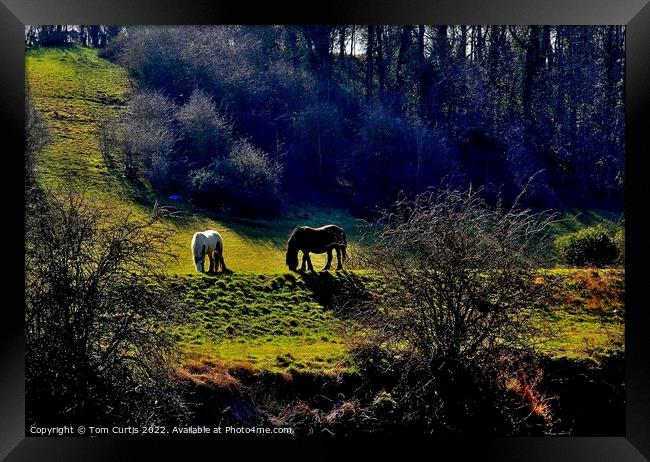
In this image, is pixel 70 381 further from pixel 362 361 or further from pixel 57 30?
pixel 57 30

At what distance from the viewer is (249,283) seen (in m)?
22.2

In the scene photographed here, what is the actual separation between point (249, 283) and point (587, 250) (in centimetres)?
1167

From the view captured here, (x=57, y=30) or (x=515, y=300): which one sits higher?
(x=57, y=30)

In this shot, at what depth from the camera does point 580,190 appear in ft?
123

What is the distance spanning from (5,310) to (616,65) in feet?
123

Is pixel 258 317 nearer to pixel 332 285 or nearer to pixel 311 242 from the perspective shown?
pixel 332 285

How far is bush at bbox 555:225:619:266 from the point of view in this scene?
26.7 m

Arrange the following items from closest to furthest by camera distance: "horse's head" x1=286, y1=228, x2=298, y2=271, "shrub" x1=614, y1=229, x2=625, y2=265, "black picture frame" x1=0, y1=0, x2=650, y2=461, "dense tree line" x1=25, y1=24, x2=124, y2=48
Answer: "black picture frame" x1=0, y1=0, x2=650, y2=461, "horse's head" x1=286, y1=228, x2=298, y2=271, "shrub" x1=614, y1=229, x2=625, y2=265, "dense tree line" x1=25, y1=24, x2=124, y2=48

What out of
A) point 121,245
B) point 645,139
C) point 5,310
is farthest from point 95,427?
point 645,139

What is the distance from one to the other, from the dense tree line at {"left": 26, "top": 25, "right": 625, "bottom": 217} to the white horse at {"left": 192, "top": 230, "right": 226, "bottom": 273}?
1429 cm

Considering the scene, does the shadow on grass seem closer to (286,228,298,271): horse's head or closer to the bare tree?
(286,228,298,271): horse's head

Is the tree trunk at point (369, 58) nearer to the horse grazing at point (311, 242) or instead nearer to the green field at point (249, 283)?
the green field at point (249, 283)

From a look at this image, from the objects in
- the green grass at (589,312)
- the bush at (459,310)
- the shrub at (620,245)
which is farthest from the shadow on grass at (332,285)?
the shrub at (620,245)

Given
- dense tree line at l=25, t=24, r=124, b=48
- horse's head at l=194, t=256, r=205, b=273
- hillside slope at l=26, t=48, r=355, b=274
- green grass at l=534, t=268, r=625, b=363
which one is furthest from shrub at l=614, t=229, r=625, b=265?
dense tree line at l=25, t=24, r=124, b=48
